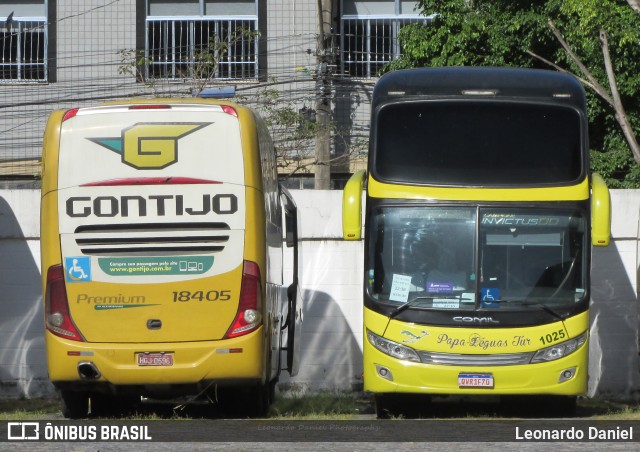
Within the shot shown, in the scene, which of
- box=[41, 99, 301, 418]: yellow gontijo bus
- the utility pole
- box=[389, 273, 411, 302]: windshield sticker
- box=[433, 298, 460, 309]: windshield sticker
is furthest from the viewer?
the utility pole

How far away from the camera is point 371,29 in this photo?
27938mm

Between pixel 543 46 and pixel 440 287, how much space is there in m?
11.5

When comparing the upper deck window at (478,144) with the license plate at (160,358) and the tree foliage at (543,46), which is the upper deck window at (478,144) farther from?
the tree foliage at (543,46)

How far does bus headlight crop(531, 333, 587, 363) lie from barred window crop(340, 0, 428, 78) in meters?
15.8

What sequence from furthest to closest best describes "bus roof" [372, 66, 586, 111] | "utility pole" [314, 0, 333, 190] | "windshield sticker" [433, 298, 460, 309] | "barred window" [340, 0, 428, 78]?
"barred window" [340, 0, 428, 78], "utility pole" [314, 0, 333, 190], "bus roof" [372, 66, 586, 111], "windshield sticker" [433, 298, 460, 309]

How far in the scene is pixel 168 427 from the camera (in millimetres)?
9594

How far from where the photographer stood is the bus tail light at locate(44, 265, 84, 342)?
11.6 meters

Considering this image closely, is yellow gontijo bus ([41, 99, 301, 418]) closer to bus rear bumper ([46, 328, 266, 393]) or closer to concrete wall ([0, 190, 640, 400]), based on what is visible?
bus rear bumper ([46, 328, 266, 393])

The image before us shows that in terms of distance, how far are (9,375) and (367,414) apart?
5316 mm

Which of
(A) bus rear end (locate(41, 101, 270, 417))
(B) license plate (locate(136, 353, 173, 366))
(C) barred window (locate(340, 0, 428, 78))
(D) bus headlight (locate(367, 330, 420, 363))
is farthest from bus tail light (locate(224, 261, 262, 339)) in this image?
(C) barred window (locate(340, 0, 428, 78))

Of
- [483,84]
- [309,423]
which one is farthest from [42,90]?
[309,423]

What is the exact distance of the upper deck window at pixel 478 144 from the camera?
1277cm

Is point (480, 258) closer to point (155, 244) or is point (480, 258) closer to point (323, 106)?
point (155, 244)

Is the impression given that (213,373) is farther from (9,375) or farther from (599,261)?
(599,261)
